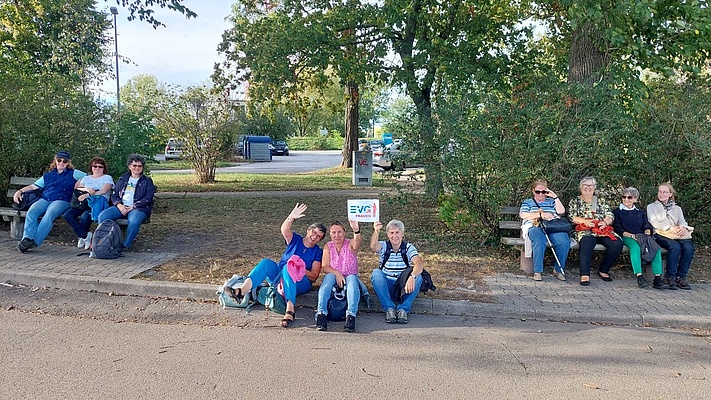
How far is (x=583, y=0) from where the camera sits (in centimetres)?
770

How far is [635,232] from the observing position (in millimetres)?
7059

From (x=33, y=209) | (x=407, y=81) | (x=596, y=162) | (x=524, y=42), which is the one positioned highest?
(x=524, y=42)

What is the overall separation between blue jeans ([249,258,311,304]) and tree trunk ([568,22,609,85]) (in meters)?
6.04

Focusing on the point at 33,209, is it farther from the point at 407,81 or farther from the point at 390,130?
the point at 407,81

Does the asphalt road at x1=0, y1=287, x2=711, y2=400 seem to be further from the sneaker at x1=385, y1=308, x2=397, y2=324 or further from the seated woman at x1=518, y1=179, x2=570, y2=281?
the seated woman at x1=518, y1=179, x2=570, y2=281

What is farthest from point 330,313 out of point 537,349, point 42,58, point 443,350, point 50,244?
point 42,58

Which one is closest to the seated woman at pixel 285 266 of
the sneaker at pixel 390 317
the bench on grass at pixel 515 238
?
the sneaker at pixel 390 317

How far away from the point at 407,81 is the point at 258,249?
6308 mm

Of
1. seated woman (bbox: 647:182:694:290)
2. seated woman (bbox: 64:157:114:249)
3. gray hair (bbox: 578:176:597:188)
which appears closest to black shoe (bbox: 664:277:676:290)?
seated woman (bbox: 647:182:694:290)

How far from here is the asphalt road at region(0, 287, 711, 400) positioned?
3.97m

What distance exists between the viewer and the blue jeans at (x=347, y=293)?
535cm

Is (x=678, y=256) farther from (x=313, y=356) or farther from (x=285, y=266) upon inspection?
(x=313, y=356)

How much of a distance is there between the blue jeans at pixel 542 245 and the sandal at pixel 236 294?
346 cm

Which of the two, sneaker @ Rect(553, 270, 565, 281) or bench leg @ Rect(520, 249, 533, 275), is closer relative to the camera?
sneaker @ Rect(553, 270, 565, 281)
